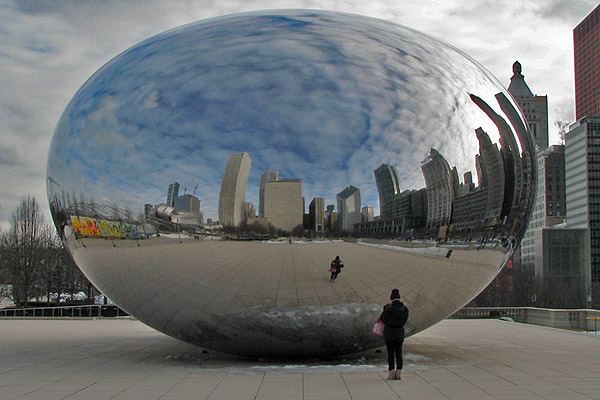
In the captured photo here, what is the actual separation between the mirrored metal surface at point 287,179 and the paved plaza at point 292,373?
0.62 m

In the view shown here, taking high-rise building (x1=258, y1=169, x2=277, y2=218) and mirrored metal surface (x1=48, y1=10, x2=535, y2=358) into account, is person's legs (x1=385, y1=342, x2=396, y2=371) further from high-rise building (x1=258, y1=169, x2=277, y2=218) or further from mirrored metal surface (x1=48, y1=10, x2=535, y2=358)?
high-rise building (x1=258, y1=169, x2=277, y2=218)

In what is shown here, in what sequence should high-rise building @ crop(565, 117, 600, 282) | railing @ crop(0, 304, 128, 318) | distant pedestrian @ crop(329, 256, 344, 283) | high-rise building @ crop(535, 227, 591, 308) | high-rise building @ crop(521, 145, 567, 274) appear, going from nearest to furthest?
distant pedestrian @ crop(329, 256, 344, 283)
railing @ crop(0, 304, 128, 318)
high-rise building @ crop(535, 227, 591, 308)
high-rise building @ crop(565, 117, 600, 282)
high-rise building @ crop(521, 145, 567, 274)

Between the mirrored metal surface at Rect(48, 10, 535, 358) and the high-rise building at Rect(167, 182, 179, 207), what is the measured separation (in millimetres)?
20

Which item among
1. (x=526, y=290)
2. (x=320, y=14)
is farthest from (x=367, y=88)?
(x=526, y=290)

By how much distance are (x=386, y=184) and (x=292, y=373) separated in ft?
9.82

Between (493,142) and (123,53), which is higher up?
(123,53)

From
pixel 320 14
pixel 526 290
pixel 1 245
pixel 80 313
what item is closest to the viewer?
pixel 320 14

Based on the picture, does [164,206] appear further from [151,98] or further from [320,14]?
[320,14]

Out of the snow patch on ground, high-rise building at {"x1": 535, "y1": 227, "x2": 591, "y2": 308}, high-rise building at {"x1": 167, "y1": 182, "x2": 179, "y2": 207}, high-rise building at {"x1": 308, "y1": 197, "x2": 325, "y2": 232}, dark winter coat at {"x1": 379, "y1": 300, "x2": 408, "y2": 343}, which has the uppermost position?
high-rise building at {"x1": 167, "y1": 182, "x2": 179, "y2": 207}

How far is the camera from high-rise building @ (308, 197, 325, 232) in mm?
8633

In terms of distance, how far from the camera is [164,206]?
351 inches

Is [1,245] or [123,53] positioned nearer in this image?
[123,53]

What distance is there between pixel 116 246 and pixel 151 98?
2291 millimetres

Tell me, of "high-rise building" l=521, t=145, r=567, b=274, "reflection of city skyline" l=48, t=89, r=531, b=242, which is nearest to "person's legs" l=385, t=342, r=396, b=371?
"reflection of city skyline" l=48, t=89, r=531, b=242
